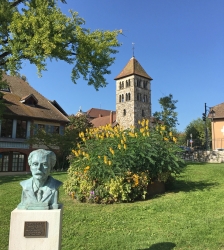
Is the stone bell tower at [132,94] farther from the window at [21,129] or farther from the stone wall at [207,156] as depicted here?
the stone wall at [207,156]

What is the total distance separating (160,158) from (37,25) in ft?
30.6

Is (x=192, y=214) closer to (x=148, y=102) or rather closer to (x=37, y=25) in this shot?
(x=37, y=25)

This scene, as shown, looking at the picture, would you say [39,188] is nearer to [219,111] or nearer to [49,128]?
[49,128]

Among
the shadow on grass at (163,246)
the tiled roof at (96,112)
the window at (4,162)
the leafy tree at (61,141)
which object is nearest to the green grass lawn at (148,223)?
the shadow on grass at (163,246)

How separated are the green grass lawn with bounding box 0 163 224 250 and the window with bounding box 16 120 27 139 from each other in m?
16.9

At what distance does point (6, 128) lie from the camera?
22922 mm

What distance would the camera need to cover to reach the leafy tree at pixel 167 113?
23.6 m

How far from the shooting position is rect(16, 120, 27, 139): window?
23688 mm

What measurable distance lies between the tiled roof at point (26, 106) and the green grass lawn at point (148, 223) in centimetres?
1695

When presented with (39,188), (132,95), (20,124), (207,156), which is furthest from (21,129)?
(132,95)

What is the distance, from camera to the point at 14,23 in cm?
1204

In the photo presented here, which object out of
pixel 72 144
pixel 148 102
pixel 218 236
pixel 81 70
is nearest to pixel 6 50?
pixel 81 70

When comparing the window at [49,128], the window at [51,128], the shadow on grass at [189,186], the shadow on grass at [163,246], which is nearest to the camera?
the shadow on grass at [163,246]

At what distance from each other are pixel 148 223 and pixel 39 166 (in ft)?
10.2
